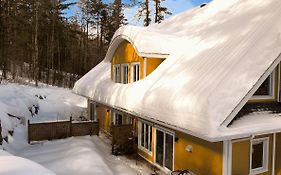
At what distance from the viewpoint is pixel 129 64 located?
13055mm

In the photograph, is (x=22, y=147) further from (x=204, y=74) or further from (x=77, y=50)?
(x=77, y=50)

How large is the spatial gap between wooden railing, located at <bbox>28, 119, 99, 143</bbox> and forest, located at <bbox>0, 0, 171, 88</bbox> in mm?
15641

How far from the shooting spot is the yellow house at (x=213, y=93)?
6516 millimetres

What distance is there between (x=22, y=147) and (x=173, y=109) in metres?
8.51

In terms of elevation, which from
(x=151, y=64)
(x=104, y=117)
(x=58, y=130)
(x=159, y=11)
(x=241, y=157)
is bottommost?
(x=58, y=130)

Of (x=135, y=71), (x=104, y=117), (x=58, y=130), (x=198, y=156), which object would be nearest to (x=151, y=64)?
(x=135, y=71)

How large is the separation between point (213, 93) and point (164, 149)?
4196 mm

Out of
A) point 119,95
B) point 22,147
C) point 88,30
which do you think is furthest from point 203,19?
point 88,30

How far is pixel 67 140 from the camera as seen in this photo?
42.9 ft

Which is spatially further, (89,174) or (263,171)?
(89,174)

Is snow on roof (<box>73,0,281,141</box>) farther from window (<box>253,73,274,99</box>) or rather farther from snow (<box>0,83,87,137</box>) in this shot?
snow (<box>0,83,87,137</box>)

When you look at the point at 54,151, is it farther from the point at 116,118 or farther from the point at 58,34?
the point at 58,34

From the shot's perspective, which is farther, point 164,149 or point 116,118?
point 116,118

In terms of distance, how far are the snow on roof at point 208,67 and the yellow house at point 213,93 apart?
25mm
